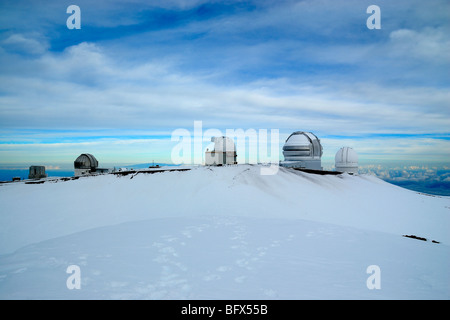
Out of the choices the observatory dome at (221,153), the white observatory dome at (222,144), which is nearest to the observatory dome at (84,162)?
the observatory dome at (221,153)

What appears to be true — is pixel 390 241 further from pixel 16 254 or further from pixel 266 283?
pixel 16 254

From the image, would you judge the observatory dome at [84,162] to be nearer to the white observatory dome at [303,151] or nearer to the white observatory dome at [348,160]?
the white observatory dome at [303,151]

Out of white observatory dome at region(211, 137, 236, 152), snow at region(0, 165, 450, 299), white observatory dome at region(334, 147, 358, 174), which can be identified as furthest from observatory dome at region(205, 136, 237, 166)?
white observatory dome at region(334, 147, 358, 174)

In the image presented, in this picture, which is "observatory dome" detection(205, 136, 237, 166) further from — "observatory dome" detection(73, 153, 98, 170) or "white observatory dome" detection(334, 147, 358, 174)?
"white observatory dome" detection(334, 147, 358, 174)

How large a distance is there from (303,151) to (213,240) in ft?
90.3

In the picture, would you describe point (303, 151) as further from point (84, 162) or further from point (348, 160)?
point (84, 162)

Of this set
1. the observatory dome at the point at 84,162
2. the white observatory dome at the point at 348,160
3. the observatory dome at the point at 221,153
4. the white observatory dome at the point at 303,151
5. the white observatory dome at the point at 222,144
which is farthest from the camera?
the white observatory dome at the point at 348,160

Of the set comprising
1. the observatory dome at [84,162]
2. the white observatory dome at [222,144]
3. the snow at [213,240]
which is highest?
the white observatory dome at [222,144]

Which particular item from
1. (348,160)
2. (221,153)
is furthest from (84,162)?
Result: (348,160)

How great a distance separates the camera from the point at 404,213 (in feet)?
53.5

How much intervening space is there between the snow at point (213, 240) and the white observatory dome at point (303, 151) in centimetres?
1568

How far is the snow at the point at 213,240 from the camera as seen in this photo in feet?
19.1
